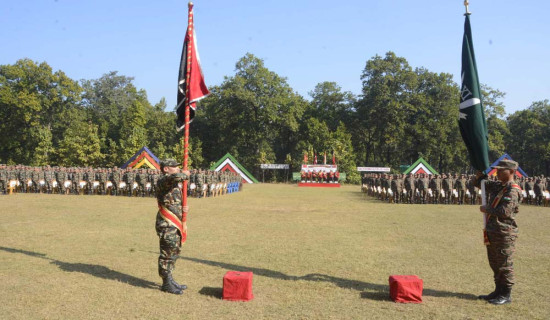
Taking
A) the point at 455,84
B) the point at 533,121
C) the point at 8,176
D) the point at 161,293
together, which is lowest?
the point at 161,293

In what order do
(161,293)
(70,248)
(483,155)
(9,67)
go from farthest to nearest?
(9,67) < (70,248) < (483,155) < (161,293)

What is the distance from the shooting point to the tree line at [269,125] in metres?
54.1

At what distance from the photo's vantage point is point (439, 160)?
2446 inches

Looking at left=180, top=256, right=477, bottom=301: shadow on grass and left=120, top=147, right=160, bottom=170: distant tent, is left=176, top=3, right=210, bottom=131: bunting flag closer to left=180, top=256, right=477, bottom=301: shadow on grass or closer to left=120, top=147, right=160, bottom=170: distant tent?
left=180, top=256, right=477, bottom=301: shadow on grass

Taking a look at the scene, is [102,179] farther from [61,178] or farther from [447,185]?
[447,185]

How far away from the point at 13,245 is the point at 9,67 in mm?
54864

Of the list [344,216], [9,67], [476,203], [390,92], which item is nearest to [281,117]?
[390,92]

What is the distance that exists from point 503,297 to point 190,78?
228 inches

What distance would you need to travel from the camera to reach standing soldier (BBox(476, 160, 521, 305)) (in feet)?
19.2

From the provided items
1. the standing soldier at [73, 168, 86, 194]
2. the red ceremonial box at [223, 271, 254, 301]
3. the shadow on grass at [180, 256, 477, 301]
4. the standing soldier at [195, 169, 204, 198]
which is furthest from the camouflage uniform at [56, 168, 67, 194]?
the red ceremonial box at [223, 271, 254, 301]

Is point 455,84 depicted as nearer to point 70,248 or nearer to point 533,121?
point 533,121

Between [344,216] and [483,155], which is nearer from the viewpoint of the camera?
[483,155]

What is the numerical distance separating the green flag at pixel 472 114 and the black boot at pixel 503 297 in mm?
1789

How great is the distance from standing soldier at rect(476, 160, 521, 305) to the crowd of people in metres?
37.6
